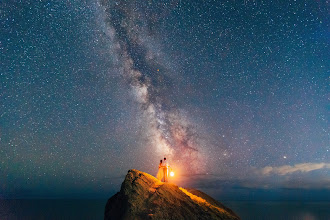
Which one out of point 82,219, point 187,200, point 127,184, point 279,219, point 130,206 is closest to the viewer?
point 130,206

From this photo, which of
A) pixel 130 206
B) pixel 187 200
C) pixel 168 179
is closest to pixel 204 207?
pixel 187 200

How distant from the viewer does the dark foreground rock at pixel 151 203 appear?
2228 centimetres

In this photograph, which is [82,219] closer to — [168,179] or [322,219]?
[168,179]

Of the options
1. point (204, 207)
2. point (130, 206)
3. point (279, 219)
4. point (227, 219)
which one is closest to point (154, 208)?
point (130, 206)

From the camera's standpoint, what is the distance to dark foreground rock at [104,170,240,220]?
22.3 metres

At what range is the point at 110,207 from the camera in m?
25.4

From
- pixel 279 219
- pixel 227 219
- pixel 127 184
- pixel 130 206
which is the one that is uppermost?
pixel 127 184

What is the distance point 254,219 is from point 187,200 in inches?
5530

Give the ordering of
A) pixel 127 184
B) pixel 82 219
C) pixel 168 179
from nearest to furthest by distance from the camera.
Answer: pixel 127 184 < pixel 168 179 < pixel 82 219

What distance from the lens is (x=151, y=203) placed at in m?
23.2

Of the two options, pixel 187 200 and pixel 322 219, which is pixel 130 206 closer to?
pixel 187 200

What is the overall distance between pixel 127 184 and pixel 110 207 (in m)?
3.37

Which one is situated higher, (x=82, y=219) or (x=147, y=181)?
(x=147, y=181)

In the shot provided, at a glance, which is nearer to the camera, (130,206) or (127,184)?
(130,206)
